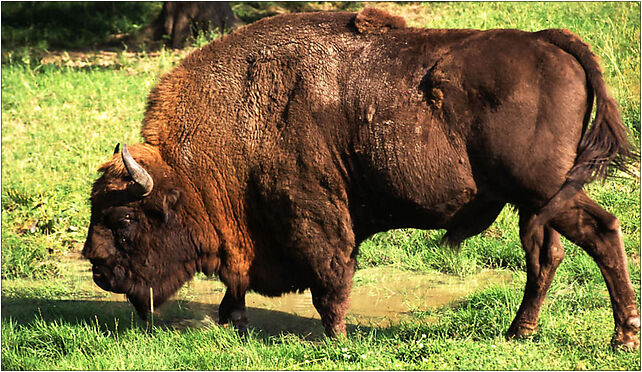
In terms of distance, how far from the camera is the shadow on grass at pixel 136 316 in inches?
224

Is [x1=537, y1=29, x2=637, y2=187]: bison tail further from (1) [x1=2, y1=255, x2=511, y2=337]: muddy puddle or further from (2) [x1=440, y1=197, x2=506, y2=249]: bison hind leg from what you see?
(1) [x1=2, y1=255, x2=511, y2=337]: muddy puddle

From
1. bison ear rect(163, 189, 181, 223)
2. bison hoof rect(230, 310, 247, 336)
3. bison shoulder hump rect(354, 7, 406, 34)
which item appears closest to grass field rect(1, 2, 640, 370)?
bison hoof rect(230, 310, 247, 336)

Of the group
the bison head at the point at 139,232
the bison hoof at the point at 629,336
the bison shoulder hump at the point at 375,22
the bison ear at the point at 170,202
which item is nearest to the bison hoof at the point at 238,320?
the bison head at the point at 139,232

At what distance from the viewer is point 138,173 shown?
4918mm

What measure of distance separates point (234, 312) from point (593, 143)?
2.90 m

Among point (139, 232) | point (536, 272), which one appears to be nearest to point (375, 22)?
point (536, 272)

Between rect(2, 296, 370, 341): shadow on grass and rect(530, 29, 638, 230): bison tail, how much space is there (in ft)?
6.03

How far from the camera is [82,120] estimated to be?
9.86 m

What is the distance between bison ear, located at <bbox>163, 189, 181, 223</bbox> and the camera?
5109mm

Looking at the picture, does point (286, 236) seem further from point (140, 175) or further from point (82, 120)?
point (82, 120)

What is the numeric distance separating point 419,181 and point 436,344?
3.35 feet

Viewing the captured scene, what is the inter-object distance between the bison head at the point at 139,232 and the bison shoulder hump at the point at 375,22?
1.64 metres

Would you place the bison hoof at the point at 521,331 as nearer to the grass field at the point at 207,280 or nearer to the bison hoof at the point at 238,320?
the grass field at the point at 207,280

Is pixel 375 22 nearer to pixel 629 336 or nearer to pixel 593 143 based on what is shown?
pixel 593 143
